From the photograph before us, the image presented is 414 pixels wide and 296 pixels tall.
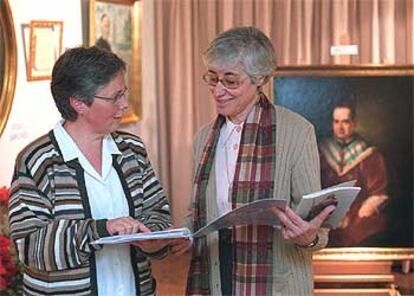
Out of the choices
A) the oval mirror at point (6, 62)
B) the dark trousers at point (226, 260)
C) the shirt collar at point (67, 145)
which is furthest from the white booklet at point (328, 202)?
the oval mirror at point (6, 62)

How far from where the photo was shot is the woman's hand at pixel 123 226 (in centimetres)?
152

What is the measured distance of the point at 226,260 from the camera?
180 cm

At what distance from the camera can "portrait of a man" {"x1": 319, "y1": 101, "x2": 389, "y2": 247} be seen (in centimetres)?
326

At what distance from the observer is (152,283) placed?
1749 mm

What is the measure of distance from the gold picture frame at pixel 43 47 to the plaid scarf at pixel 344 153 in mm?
1354

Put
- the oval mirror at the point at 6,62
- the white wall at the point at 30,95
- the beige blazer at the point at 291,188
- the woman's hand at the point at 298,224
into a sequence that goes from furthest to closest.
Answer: the white wall at the point at 30,95, the oval mirror at the point at 6,62, the beige blazer at the point at 291,188, the woman's hand at the point at 298,224

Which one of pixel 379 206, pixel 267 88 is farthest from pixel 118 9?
pixel 379 206

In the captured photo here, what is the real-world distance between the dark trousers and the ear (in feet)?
1.64

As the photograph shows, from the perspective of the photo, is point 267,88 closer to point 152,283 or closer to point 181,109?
point 181,109

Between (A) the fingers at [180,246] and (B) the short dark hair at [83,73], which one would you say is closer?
(B) the short dark hair at [83,73]

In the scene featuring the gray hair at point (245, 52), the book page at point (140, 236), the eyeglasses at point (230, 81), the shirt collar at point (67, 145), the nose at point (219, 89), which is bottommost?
the book page at point (140, 236)

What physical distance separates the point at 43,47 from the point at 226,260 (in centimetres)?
158

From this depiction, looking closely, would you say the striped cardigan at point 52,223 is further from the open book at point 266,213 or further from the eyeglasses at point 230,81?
the eyeglasses at point 230,81

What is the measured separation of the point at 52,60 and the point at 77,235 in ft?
5.50
